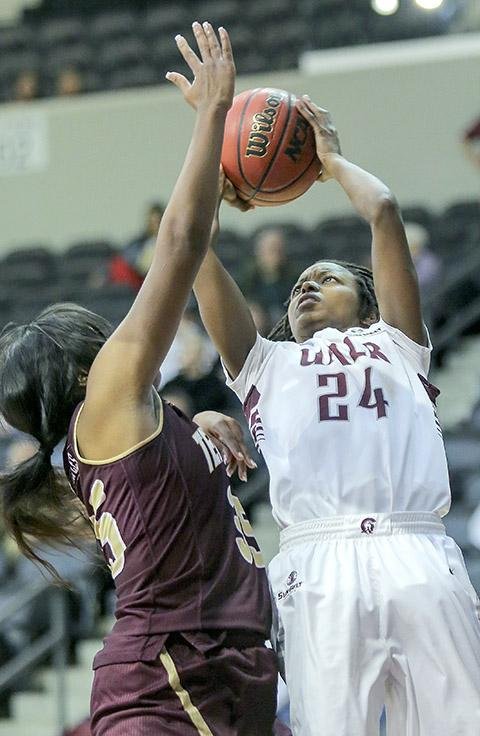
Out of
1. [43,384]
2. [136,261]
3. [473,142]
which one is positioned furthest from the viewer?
[473,142]

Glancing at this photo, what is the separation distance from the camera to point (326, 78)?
11266mm

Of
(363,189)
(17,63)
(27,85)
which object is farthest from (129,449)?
(17,63)

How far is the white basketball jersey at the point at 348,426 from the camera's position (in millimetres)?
3344

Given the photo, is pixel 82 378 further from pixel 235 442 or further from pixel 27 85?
pixel 27 85

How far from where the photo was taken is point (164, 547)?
270 cm

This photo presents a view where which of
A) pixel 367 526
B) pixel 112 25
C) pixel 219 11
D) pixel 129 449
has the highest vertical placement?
pixel 129 449

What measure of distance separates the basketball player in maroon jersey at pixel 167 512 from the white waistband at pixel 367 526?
526 millimetres

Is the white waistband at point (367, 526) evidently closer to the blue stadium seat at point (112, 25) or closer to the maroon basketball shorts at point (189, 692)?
the maroon basketball shorts at point (189, 692)

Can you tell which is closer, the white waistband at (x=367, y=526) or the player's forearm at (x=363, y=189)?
the white waistband at (x=367, y=526)

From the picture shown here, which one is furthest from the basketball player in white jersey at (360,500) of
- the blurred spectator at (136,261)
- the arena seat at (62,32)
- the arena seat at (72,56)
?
the arena seat at (62,32)

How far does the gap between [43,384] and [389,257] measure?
3.88 ft

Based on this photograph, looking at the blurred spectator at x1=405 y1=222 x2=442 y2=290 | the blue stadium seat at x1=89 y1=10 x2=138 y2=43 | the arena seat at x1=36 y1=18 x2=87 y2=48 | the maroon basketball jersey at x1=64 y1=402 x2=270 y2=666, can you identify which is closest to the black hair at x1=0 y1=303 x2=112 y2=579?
the maroon basketball jersey at x1=64 y1=402 x2=270 y2=666

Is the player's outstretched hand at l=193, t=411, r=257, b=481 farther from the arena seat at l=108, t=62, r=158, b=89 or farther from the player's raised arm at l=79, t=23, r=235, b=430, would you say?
the arena seat at l=108, t=62, r=158, b=89

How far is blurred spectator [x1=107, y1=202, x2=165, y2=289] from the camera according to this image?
1018 cm
